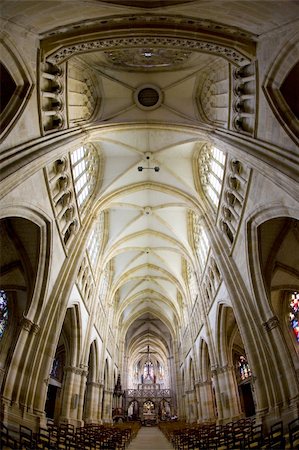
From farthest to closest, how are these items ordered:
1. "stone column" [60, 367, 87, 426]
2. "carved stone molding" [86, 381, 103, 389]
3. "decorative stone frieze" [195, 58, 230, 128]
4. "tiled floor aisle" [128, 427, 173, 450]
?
"carved stone molding" [86, 381, 103, 389] → "stone column" [60, 367, 87, 426] → "decorative stone frieze" [195, 58, 230, 128] → "tiled floor aisle" [128, 427, 173, 450]

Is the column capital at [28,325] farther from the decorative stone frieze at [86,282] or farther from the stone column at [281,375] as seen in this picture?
the stone column at [281,375]

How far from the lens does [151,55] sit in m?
14.4

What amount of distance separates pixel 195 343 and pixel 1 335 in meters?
15.7

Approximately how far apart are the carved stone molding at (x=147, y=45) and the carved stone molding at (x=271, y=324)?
9.62 metres

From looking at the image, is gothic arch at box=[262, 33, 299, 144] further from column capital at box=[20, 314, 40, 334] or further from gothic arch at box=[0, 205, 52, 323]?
column capital at box=[20, 314, 40, 334]

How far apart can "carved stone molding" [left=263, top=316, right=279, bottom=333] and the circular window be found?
11660 millimetres

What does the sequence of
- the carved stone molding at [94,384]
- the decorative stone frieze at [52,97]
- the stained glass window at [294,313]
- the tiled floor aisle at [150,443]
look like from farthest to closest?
1. the carved stone molding at [94,384]
2. the stained glass window at [294,313]
3. the tiled floor aisle at [150,443]
4. the decorative stone frieze at [52,97]

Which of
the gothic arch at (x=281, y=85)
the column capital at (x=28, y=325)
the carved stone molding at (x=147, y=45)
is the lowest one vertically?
the column capital at (x=28, y=325)

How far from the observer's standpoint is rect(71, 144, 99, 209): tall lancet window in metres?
16.5

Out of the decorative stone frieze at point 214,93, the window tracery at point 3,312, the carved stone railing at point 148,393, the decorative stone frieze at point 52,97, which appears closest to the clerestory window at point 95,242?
the window tracery at point 3,312

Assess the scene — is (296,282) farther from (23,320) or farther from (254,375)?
(23,320)

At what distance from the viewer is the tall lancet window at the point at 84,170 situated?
1650cm

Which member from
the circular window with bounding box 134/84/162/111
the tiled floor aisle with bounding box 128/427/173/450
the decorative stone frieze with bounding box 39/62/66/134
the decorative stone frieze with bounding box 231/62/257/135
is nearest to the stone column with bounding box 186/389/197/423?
the tiled floor aisle with bounding box 128/427/173/450

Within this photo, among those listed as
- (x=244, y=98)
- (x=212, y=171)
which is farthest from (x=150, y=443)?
(x=244, y=98)
